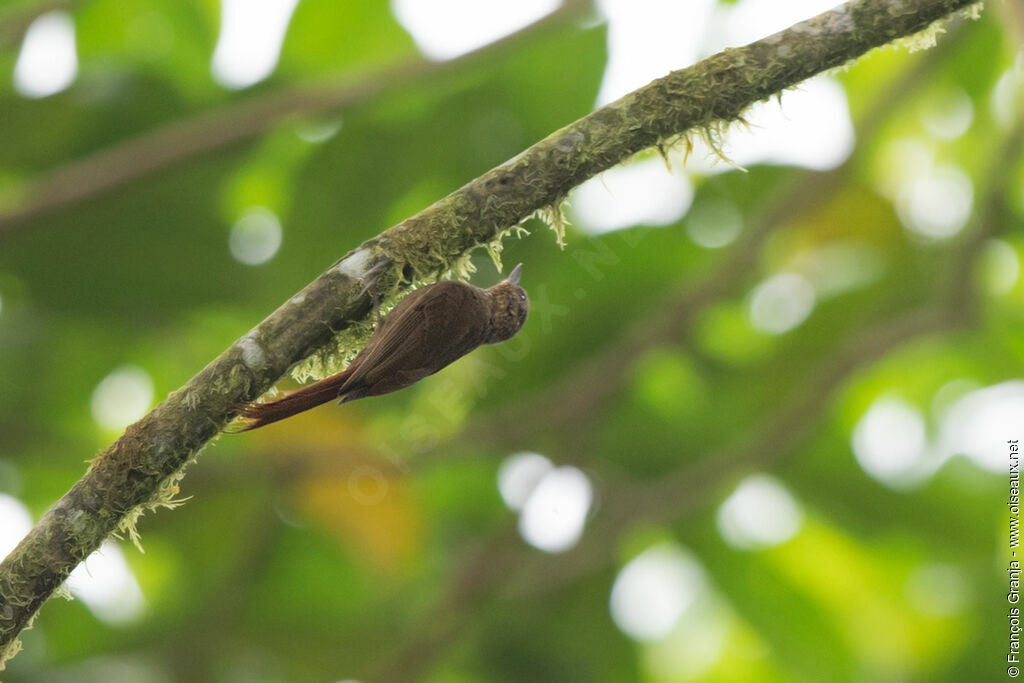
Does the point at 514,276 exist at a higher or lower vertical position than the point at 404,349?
higher

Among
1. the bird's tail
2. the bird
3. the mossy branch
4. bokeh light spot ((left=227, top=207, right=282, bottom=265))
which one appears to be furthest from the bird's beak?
bokeh light spot ((left=227, top=207, right=282, bottom=265))

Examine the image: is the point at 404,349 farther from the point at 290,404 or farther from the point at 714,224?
the point at 714,224

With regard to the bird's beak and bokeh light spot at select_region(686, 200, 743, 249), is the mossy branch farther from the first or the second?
bokeh light spot at select_region(686, 200, 743, 249)

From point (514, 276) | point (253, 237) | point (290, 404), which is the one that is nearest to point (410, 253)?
point (290, 404)

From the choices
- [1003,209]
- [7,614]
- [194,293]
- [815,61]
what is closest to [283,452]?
[194,293]

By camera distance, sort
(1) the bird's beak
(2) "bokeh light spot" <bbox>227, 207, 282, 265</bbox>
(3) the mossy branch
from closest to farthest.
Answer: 1. (3) the mossy branch
2. (1) the bird's beak
3. (2) "bokeh light spot" <bbox>227, 207, 282, 265</bbox>

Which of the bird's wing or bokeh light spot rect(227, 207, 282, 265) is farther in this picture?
bokeh light spot rect(227, 207, 282, 265)

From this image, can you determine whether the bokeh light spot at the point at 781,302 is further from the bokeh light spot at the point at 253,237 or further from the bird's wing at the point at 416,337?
the bird's wing at the point at 416,337
